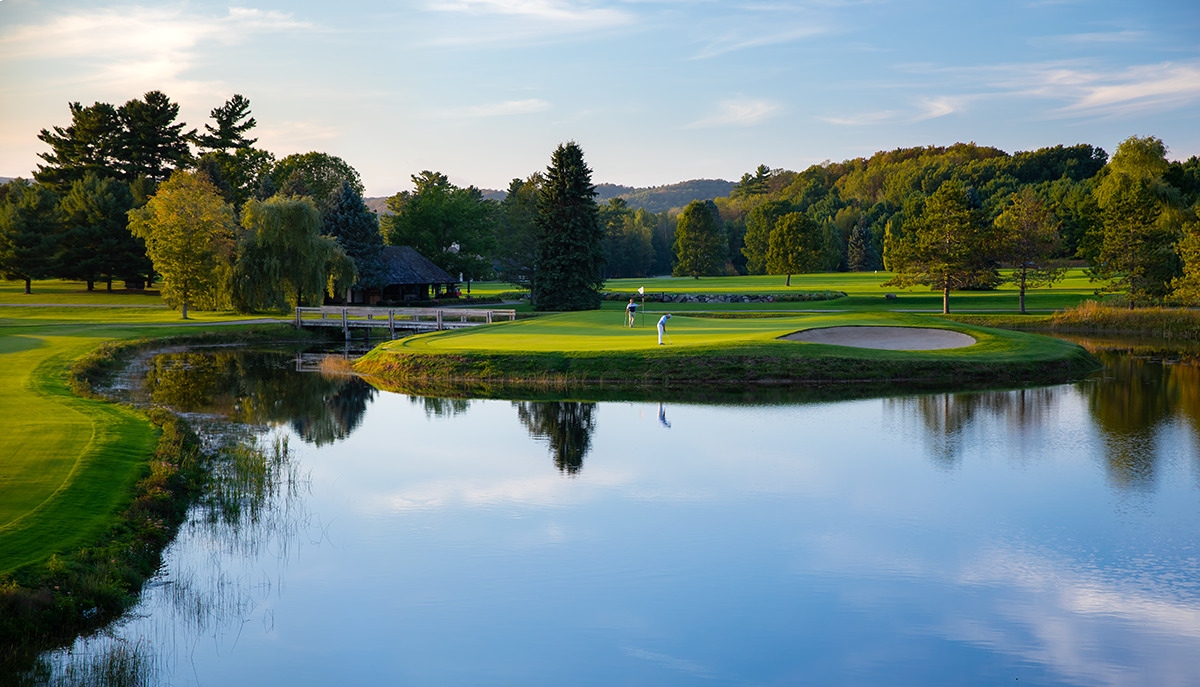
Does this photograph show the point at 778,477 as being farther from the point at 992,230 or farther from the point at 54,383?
the point at 992,230

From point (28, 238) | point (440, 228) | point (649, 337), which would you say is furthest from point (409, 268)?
point (649, 337)

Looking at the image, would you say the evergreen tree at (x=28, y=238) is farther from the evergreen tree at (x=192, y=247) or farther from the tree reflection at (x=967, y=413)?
the tree reflection at (x=967, y=413)

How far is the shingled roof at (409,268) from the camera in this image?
64.6 metres

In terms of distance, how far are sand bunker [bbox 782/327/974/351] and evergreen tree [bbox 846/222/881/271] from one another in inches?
2736

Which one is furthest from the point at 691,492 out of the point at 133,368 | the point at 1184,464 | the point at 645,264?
the point at 645,264

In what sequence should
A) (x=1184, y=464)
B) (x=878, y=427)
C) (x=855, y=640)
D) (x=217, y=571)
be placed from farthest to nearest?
(x=878, y=427)
(x=1184, y=464)
(x=217, y=571)
(x=855, y=640)

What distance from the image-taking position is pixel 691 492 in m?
15.8

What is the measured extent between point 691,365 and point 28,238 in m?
52.9

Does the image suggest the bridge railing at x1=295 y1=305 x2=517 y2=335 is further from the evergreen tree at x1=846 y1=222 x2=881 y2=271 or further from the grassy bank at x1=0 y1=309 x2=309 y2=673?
the evergreen tree at x1=846 y1=222 x2=881 y2=271

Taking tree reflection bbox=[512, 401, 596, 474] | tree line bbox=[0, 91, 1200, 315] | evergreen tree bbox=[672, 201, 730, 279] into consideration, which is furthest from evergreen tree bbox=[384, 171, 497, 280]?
tree reflection bbox=[512, 401, 596, 474]

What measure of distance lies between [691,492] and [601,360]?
14226 millimetres

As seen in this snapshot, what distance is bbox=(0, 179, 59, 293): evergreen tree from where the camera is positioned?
62.7m

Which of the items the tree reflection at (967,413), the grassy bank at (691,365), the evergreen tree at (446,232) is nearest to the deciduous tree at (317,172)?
the evergreen tree at (446,232)

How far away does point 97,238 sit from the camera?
63.2m
